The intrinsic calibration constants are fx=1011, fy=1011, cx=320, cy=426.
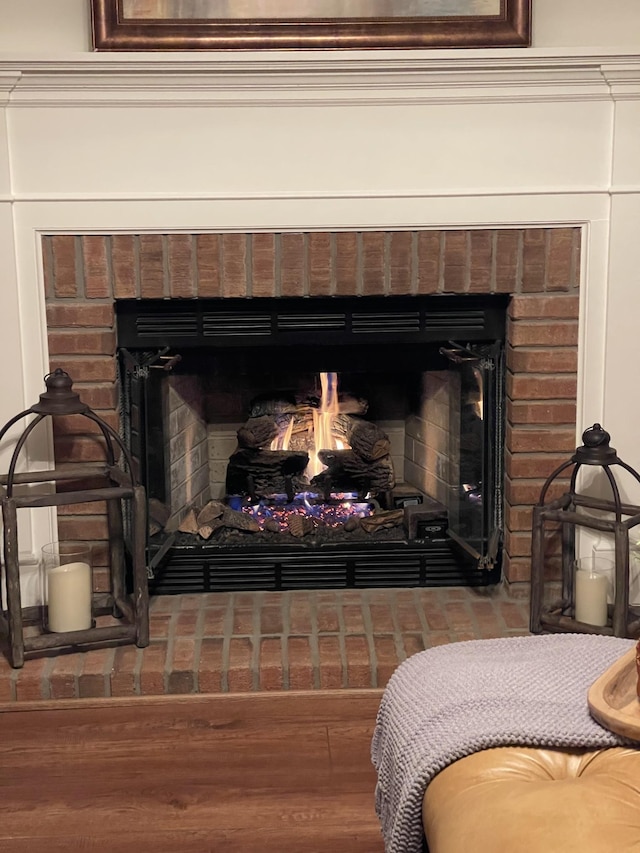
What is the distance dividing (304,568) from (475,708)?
1.47m

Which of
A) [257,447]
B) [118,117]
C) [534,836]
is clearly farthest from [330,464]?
[534,836]

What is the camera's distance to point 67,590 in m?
2.59

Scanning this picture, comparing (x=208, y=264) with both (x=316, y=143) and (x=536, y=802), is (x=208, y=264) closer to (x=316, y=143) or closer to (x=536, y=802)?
(x=316, y=143)

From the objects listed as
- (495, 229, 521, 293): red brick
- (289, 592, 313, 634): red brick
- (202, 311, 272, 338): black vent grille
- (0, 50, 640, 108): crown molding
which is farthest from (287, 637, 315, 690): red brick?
(0, 50, 640, 108): crown molding

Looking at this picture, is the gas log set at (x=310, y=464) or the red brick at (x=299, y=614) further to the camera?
the gas log set at (x=310, y=464)

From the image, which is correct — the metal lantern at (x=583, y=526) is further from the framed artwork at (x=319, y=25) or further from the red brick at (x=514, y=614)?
the framed artwork at (x=319, y=25)

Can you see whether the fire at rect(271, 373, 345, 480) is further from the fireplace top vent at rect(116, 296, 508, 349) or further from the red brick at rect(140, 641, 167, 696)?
the red brick at rect(140, 641, 167, 696)

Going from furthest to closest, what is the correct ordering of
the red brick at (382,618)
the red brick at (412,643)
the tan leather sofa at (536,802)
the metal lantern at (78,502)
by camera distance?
the red brick at (382,618)
the red brick at (412,643)
the metal lantern at (78,502)
the tan leather sofa at (536,802)

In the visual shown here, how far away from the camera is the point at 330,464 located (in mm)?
3119

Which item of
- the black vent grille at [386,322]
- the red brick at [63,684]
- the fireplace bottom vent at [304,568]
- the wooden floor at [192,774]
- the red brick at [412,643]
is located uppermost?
the black vent grille at [386,322]

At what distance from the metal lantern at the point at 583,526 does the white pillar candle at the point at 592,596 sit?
1 centimetres

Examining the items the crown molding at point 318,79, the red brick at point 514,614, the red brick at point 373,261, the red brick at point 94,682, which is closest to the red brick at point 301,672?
the red brick at point 94,682

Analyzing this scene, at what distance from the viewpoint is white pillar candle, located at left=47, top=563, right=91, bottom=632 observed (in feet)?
8.48

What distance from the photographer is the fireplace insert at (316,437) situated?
2781mm
